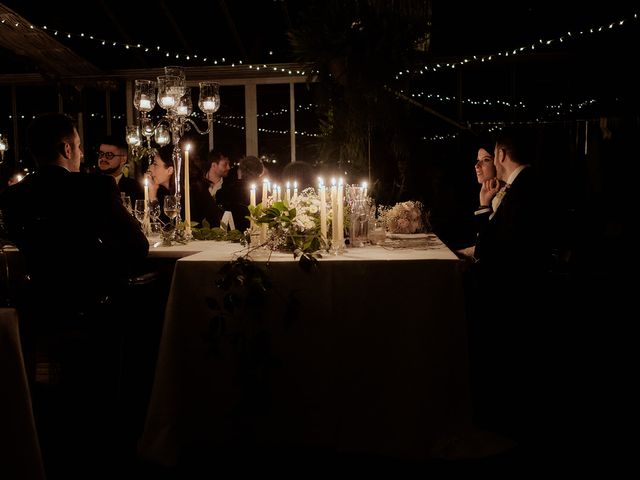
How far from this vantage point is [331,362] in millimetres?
2881

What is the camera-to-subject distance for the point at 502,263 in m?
3.33

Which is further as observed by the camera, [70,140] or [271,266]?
[70,140]

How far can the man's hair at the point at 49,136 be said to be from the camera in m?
2.99

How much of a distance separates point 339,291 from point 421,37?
3334 millimetres

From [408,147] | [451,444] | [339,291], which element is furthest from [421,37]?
[451,444]

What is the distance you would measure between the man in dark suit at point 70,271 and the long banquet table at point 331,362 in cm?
28

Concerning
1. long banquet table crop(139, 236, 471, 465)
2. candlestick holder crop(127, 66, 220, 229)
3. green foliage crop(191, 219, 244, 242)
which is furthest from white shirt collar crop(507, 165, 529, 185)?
candlestick holder crop(127, 66, 220, 229)

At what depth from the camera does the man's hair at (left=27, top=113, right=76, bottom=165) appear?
2988mm

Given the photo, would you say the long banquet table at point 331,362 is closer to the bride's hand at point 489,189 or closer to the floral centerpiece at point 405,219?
the floral centerpiece at point 405,219

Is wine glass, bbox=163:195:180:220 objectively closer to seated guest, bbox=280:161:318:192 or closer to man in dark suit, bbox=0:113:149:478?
man in dark suit, bbox=0:113:149:478

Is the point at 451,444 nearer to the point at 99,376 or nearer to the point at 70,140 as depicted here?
the point at 99,376

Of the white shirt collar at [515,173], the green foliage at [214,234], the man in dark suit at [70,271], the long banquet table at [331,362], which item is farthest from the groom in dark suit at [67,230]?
the white shirt collar at [515,173]

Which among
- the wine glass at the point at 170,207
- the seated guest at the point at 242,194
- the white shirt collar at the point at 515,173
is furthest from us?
the seated guest at the point at 242,194

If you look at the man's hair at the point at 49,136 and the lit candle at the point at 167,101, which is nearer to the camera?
the man's hair at the point at 49,136
